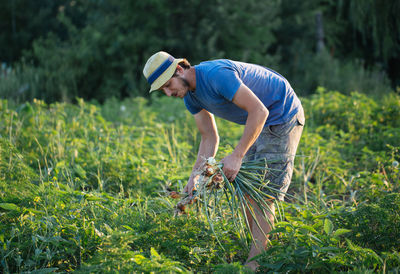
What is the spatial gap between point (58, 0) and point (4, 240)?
1297 cm

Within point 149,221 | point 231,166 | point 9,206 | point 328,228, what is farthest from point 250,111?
point 9,206

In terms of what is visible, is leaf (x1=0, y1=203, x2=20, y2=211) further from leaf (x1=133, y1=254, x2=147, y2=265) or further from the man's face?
the man's face

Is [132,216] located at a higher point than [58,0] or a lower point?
lower

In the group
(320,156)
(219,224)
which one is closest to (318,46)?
(320,156)

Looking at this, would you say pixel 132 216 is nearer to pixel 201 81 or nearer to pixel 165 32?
pixel 201 81

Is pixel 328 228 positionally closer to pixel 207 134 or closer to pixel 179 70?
pixel 207 134

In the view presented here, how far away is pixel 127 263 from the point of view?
2094 mm

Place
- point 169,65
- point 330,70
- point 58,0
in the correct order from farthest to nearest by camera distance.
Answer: point 58,0, point 330,70, point 169,65

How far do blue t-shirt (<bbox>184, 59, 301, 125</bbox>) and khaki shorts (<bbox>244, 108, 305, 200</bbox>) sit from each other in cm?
6

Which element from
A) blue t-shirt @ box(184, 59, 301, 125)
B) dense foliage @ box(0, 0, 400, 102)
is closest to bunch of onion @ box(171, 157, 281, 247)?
blue t-shirt @ box(184, 59, 301, 125)

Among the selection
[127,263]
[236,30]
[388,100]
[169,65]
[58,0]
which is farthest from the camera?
[58,0]

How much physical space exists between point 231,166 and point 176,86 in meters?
Answer: 0.58

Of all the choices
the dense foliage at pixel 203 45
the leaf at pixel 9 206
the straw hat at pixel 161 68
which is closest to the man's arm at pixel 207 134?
the straw hat at pixel 161 68

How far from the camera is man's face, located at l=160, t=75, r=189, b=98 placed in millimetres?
2566
